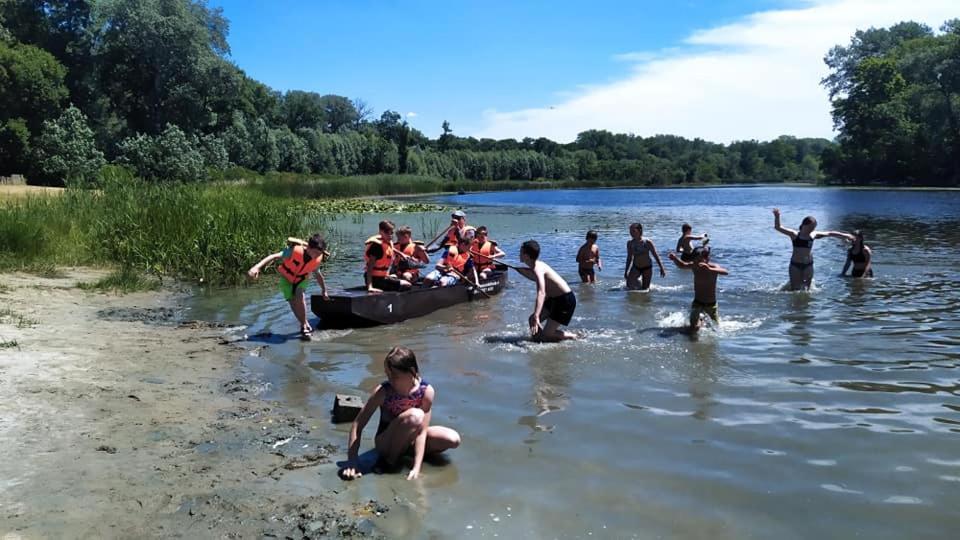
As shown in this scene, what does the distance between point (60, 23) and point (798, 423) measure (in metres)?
67.1

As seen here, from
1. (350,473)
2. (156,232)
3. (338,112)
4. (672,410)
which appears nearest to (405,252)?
(156,232)

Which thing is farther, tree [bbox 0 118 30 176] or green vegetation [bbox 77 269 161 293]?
tree [bbox 0 118 30 176]

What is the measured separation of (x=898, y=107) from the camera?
80312mm

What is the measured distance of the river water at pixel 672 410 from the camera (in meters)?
4.77

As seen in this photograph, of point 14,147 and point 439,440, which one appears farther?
point 14,147

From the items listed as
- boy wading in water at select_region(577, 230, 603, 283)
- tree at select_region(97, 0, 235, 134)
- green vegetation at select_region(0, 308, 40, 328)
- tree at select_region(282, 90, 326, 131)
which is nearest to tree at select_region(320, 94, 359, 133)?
tree at select_region(282, 90, 326, 131)

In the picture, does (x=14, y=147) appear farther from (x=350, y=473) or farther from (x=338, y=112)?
(x=338, y=112)

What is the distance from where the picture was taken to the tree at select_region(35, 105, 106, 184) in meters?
41.2

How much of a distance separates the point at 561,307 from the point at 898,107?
86.1 m

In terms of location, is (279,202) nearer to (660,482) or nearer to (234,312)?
(234,312)

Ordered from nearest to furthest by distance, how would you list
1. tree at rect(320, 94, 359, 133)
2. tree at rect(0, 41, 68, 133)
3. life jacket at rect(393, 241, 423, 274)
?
1. life jacket at rect(393, 241, 423, 274)
2. tree at rect(0, 41, 68, 133)
3. tree at rect(320, 94, 359, 133)

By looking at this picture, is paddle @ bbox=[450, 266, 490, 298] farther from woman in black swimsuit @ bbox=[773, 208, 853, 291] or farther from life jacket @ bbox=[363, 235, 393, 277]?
woman in black swimsuit @ bbox=[773, 208, 853, 291]

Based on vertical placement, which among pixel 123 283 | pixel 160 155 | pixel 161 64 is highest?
pixel 161 64

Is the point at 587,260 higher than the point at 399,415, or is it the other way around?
the point at 587,260
